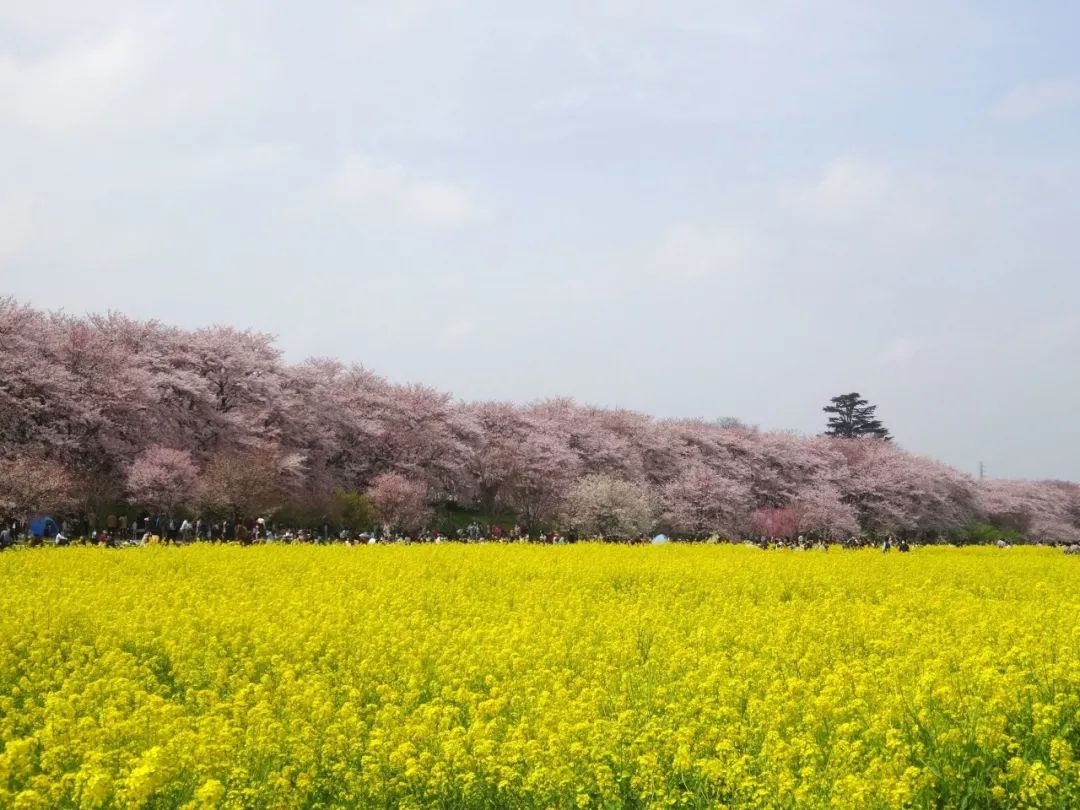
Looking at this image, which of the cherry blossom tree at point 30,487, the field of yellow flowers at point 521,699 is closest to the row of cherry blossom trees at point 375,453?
the cherry blossom tree at point 30,487

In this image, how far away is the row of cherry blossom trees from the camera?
35.0 m

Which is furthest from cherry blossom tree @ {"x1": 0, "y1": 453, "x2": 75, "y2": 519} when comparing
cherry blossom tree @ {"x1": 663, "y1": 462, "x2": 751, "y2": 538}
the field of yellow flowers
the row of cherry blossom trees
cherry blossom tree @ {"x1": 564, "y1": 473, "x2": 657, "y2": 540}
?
cherry blossom tree @ {"x1": 663, "y1": 462, "x2": 751, "y2": 538}

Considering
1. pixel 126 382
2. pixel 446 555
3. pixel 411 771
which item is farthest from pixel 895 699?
pixel 126 382

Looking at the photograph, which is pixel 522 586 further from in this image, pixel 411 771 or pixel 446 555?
pixel 411 771

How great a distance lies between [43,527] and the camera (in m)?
32.5

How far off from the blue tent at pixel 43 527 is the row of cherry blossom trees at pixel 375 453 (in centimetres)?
69

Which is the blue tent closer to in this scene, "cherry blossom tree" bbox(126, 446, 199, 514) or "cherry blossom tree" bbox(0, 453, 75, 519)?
"cherry blossom tree" bbox(0, 453, 75, 519)

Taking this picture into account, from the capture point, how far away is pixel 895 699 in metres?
7.37

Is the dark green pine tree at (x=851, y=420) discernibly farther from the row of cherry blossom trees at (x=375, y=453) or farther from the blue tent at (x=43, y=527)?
the blue tent at (x=43, y=527)

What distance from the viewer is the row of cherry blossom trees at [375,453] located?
3497 cm

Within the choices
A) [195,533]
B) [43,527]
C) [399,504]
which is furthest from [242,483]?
[399,504]

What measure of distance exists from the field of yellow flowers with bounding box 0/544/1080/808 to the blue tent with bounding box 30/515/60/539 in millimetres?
17203

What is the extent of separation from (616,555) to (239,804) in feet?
59.9

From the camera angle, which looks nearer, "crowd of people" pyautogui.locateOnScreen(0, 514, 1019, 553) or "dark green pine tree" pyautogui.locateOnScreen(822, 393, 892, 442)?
"crowd of people" pyautogui.locateOnScreen(0, 514, 1019, 553)
